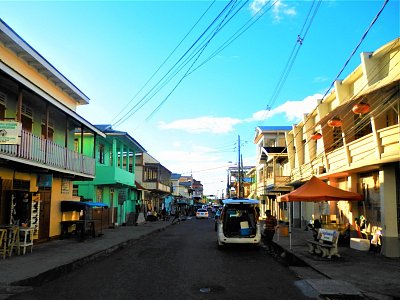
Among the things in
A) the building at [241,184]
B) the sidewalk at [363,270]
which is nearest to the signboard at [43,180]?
the sidewalk at [363,270]

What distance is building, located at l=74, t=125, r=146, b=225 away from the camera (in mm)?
29344

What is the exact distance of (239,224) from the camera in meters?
19.0

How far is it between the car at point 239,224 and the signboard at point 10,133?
8.76 meters

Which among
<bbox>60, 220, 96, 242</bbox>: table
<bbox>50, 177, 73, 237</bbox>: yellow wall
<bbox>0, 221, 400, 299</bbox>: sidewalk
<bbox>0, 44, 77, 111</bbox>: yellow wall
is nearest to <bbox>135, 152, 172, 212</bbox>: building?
<bbox>60, 220, 96, 242</bbox>: table

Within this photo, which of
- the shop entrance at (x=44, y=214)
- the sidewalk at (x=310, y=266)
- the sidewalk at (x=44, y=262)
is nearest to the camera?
the sidewalk at (x=310, y=266)

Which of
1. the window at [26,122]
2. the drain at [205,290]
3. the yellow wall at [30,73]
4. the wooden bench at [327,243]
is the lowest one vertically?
the drain at [205,290]

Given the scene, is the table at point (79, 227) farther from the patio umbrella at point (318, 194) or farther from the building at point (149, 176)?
the building at point (149, 176)

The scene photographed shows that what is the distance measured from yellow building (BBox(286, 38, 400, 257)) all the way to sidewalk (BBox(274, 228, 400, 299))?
129cm

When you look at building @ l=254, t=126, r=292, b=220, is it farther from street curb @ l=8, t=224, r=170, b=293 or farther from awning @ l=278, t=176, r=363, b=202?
street curb @ l=8, t=224, r=170, b=293

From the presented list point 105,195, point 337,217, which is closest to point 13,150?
point 337,217

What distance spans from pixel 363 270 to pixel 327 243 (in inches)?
113

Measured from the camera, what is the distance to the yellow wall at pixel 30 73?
54.9 ft

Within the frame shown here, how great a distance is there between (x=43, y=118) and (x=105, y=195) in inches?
536

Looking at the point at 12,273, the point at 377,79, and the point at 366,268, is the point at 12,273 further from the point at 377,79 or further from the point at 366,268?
the point at 377,79
